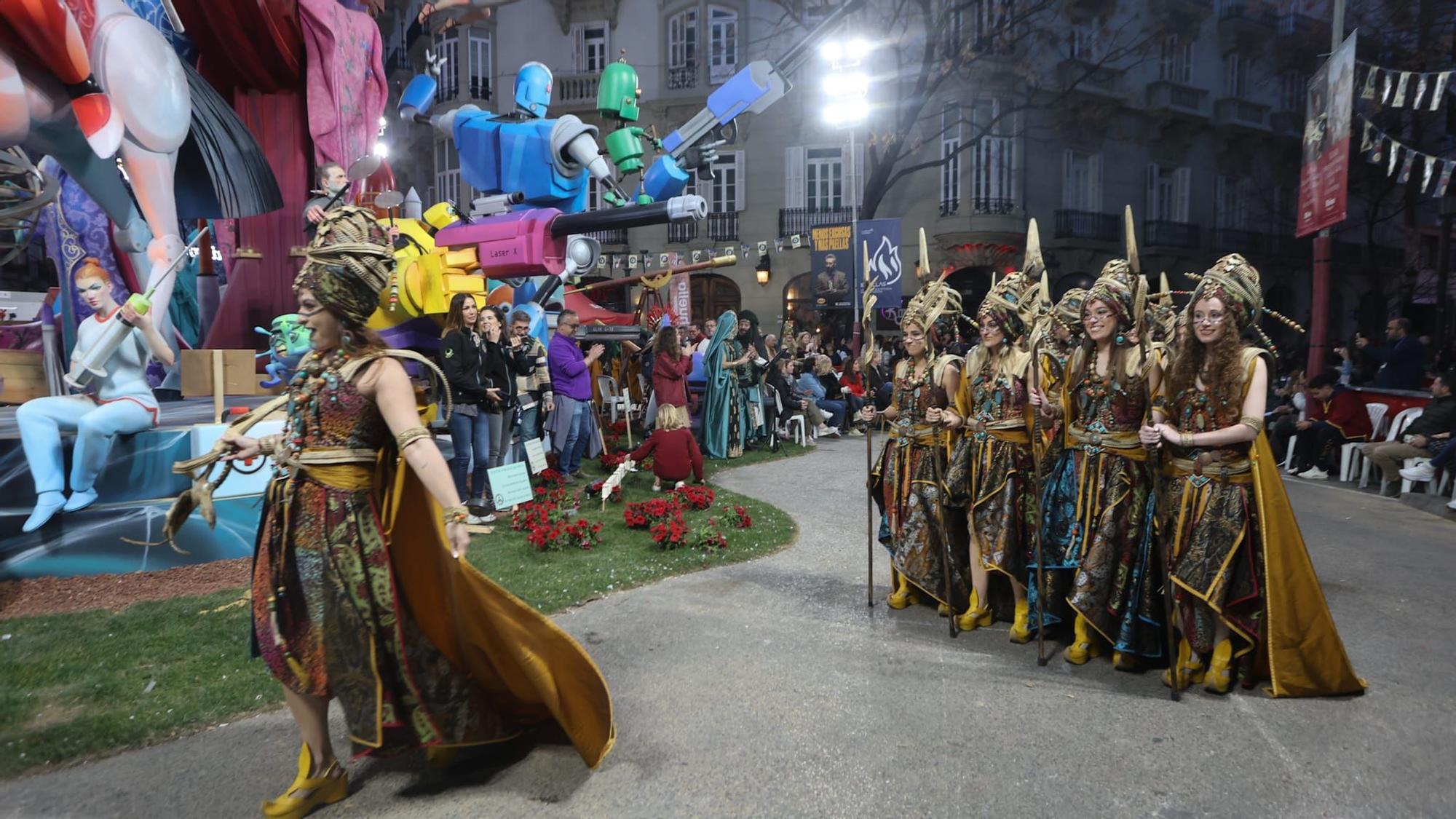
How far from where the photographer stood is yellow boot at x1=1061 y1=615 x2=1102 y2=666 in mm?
4566

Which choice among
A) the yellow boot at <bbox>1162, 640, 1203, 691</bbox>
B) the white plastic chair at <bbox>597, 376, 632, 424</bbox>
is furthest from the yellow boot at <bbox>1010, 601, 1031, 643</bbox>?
the white plastic chair at <bbox>597, 376, 632, 424</bbox>

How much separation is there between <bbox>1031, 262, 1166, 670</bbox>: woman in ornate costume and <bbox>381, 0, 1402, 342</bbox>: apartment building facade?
676 inches

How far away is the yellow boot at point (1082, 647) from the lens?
15.0 ft

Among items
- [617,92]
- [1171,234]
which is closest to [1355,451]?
[617,92]

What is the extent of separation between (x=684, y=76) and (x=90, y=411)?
65.9 ft

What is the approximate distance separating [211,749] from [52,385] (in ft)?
14.5

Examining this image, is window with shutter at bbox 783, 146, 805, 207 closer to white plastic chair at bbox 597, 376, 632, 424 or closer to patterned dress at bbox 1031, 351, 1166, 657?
white plastic chair at bbox 597, 376, 632, 424

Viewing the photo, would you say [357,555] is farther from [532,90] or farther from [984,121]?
[984,121]

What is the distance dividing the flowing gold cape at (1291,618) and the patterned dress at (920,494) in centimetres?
168

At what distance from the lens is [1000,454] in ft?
16.3

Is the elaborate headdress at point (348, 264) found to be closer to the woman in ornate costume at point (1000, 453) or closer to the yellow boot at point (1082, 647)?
the woman in ornate costume at point (1000, 453)

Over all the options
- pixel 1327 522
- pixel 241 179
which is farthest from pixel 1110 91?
pixel 241 179

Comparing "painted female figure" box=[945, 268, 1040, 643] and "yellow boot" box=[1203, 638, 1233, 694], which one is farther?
"painted female figure" box=[945, 268, 1040, 643]

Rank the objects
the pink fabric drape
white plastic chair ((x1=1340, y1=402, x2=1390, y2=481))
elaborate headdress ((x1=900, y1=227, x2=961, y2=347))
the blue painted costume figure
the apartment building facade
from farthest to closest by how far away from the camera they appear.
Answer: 1. the apartment building facade
2. white plastic chair ((x1=1340, y1=402, x2=1390, y2=481))
3. the pink fabric drape
4. the blue painted costume figure
5. elaborate headdress ((x1=900, y1=227, x2=961, y2=347))
